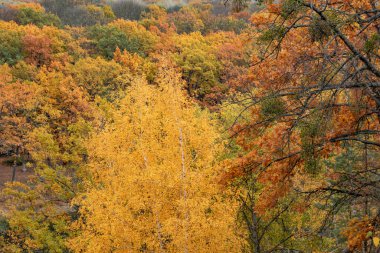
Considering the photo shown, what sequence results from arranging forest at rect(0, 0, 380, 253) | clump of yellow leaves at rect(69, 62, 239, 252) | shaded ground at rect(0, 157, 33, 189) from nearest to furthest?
forest at rect(0, 0, 380, 253) → clump of yellow leaves at rect(69, 62, 239, 252) → shaded ground at rect(0, 157, 33, 189)

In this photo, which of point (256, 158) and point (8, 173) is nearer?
point (256, 158)

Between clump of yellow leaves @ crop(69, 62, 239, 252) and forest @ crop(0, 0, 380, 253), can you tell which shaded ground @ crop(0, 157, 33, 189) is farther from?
clump of yellow leaves @ crop(69, 62, 239, 252)

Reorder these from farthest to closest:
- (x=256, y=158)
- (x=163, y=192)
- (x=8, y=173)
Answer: (x=8, y=173) < (x=163, y=192) < (x=256, y=158)

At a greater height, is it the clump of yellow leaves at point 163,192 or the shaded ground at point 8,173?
the shaded ground at point 8,173

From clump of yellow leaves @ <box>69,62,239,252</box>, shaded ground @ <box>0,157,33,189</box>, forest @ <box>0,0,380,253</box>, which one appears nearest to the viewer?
forest @ <box>0,0,380,253</box>

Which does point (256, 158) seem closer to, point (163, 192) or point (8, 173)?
point (163, 192)

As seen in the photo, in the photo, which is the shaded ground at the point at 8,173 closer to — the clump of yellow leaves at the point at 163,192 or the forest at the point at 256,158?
the forest at the point at 256,158

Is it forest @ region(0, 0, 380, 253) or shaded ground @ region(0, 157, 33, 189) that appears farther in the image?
shaded ground @ region(0, 157, 33, 189)

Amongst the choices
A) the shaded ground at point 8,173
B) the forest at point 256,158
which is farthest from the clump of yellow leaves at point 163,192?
the shaded ground at point 8,173

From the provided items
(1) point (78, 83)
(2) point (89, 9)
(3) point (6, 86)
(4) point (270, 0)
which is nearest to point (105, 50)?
(1) point (78, 83)

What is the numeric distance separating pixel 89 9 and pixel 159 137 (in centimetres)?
6444

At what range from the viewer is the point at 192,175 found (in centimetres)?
841

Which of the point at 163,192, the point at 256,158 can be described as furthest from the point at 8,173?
the point at 256,158

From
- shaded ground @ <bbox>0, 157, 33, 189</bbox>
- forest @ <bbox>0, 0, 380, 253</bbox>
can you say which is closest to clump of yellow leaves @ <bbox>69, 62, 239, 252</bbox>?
forest @ <bbox>0, 0, 380, 253</bbox>
